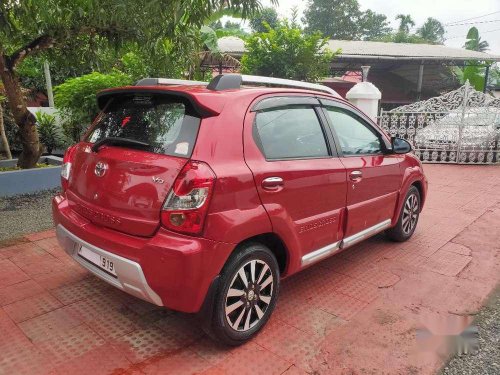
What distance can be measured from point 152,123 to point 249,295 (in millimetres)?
1310

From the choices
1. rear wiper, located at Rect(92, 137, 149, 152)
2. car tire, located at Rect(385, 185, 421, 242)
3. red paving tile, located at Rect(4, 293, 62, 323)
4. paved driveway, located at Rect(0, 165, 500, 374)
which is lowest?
paved driveway, located at Rect(0, 165, 500, 374)

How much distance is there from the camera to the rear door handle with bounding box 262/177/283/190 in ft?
8.38

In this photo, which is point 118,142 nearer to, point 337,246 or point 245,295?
point 245,295

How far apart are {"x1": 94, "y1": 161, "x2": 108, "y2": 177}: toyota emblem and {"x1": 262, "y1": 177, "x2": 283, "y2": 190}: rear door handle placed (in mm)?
1035

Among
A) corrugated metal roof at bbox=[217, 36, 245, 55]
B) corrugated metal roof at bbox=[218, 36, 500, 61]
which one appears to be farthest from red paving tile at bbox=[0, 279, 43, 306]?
corrugated metal roof at bbox=[218, 36, 500, 61]

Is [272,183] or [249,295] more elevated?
[272,183]

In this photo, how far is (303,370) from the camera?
7.92 feet

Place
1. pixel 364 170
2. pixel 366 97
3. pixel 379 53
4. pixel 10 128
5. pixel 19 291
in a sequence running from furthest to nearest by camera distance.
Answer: pixel 379 53
pixel 366 97
pixel 10 128
pixel 364 170
pixel 19 291

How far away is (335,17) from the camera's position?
150ft

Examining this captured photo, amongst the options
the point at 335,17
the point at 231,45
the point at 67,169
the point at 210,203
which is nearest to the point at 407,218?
the point at 210,203

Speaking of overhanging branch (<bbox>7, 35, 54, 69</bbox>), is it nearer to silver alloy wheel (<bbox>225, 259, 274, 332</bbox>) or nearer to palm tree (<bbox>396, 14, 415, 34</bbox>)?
silver alloy wheel (<bbox>225, 259, 274, 332</bbox>)

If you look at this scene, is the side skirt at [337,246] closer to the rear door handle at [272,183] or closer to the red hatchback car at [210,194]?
the red hatchback car at [210,194]

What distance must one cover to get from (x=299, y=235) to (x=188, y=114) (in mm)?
1164

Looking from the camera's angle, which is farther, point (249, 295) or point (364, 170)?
point (364, 170)
